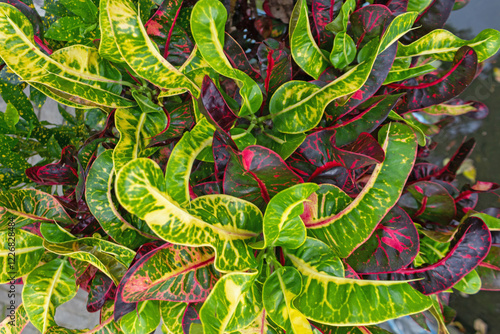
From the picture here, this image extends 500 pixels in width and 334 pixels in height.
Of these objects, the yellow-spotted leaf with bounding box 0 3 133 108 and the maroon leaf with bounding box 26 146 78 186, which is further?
the maroon leaf with bounding box 26 146 78 186

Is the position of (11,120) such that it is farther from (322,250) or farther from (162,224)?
(322,250)

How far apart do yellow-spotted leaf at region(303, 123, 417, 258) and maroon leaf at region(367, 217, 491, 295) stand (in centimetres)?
11

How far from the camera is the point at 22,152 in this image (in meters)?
0.75

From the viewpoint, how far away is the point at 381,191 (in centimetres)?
42

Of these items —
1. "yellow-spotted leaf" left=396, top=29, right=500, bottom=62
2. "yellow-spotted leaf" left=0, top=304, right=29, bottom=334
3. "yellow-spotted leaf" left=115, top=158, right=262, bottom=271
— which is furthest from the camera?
"yellow-spotted leaf" left=0, top=304, right=29, bottom=334

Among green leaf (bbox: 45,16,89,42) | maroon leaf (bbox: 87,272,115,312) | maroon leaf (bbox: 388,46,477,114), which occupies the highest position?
green leaf (bbox: 45,16,89,42)

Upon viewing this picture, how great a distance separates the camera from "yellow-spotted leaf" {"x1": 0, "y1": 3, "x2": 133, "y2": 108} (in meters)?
0.45

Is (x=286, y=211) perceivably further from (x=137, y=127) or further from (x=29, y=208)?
(x=29, y=208)

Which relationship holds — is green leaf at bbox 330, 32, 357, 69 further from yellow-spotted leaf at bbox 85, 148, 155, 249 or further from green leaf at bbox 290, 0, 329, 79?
yellow-spotted leaf at bbox 85, 148, 155, 249

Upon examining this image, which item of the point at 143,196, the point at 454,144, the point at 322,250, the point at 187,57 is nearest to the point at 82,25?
the point at 187,57

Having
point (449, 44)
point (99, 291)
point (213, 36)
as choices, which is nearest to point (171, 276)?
point (99, 291)

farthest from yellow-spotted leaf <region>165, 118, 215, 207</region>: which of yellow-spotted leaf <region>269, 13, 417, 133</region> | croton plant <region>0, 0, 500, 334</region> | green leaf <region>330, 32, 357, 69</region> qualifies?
green leaf <region>330, 32, 357, 69</region>

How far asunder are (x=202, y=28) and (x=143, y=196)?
22cm

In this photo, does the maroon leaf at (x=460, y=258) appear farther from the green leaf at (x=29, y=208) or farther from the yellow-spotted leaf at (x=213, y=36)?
the green leaf at (x=29, y=208)
